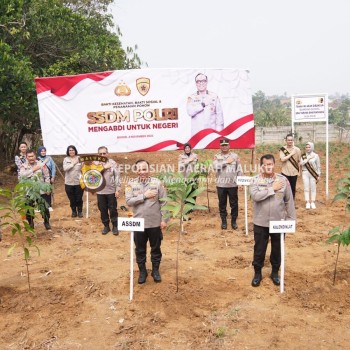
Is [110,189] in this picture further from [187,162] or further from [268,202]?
[268,202]

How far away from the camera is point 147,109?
8992 millimetres

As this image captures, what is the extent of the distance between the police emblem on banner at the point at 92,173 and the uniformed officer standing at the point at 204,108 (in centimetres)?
267

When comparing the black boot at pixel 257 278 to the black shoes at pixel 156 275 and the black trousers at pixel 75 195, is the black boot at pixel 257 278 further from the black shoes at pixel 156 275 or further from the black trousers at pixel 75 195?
the black trousers at pixel 75 195

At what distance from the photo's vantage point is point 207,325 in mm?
4082

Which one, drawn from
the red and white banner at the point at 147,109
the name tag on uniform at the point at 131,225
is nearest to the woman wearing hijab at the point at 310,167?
the red and white banner at the point at 147,109

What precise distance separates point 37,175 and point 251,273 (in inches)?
164

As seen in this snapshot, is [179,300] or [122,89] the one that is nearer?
[179,300]

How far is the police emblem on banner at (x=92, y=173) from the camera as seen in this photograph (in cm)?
712

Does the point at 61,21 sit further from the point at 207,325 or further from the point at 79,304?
the point at 207,325

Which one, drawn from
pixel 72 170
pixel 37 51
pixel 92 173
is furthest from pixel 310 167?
pixel 37 51

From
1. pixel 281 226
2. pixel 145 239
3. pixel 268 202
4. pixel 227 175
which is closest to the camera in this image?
pixel 281 226

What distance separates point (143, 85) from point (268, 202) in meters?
5.21

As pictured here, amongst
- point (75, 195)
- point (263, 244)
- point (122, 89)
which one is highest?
point (122, 89)

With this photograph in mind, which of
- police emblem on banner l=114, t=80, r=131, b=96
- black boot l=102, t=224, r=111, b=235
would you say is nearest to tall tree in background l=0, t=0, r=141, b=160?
police emblem on banner l=114, t=80, r=131, b=96
